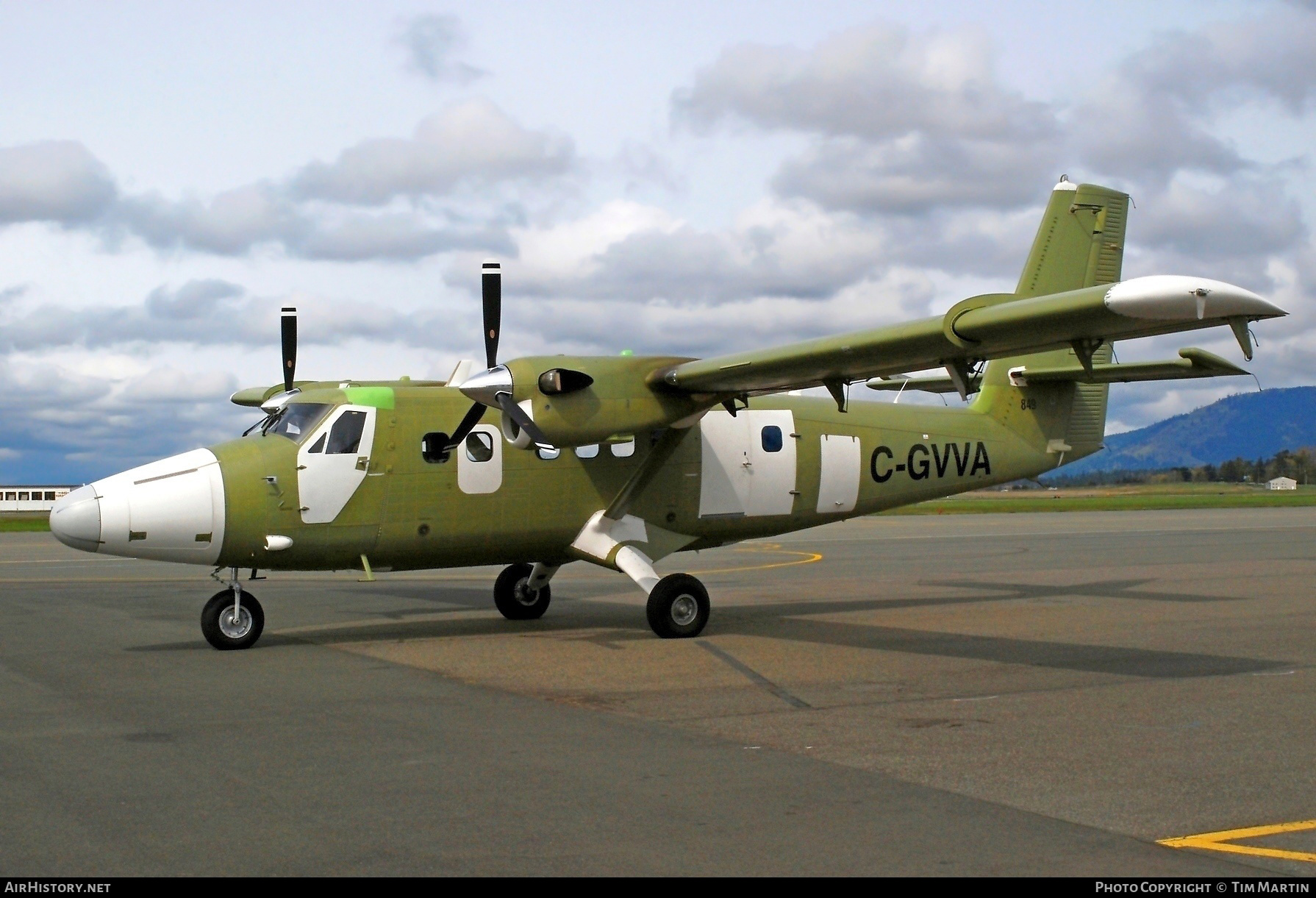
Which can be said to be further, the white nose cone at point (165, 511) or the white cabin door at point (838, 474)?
the white cabin door at point (838, 474)

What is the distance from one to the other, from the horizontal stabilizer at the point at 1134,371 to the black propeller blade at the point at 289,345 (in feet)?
35.0

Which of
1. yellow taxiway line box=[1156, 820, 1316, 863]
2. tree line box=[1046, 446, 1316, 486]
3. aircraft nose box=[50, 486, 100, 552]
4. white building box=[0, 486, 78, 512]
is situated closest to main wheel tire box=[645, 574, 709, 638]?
aircraft nose box=[50, 486, 100, 552]

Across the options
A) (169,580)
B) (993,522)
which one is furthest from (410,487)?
(993,522)

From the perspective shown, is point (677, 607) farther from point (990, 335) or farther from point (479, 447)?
point (990, 335)

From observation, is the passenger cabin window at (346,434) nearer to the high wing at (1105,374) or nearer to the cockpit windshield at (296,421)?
the cockpit windshield at (296,421)

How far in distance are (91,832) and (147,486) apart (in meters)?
7.80

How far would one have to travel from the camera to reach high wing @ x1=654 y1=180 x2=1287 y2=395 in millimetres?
9422

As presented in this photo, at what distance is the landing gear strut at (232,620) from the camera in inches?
552

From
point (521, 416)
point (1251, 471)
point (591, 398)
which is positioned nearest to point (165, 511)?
point (521, 416)

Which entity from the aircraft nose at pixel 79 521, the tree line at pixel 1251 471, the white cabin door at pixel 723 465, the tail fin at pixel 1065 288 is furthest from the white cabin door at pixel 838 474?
the tree line at pixel 1251 471

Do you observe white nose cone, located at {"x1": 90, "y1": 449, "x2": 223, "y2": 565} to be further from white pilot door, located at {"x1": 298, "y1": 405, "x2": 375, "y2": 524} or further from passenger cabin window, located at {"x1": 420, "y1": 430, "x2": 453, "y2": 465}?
passenger cabin window, located at {"x1": 420, "y1": 430, "x2": 453, "y2": 465}

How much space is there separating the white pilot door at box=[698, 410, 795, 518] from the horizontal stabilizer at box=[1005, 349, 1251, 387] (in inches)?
160

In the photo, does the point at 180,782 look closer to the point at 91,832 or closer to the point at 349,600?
the point at 91,832

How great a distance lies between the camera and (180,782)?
298 inches
